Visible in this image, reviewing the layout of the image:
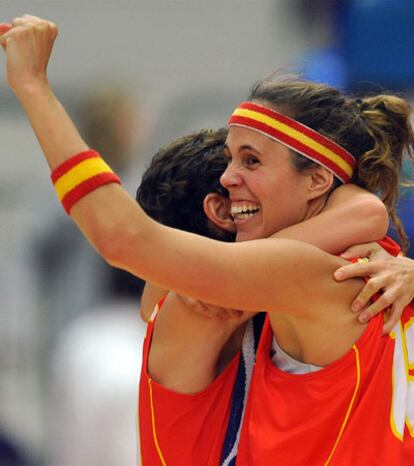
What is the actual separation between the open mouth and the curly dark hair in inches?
4.5

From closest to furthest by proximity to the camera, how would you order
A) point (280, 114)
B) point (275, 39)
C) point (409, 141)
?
point (280, 114) < point (409, 141) < point (275, 39)

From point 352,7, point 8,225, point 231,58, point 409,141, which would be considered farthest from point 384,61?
point 409,141

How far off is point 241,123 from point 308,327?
55 cm

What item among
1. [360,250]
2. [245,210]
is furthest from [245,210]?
[360,250]

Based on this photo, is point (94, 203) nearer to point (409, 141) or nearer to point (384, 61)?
point (409, 141)

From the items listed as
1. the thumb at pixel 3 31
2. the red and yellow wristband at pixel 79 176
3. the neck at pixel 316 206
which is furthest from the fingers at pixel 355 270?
the thumb at pixel 3 31

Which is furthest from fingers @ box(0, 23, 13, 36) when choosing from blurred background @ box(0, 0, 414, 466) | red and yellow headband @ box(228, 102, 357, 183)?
blurred background @ box(0, 0, 414, 466)

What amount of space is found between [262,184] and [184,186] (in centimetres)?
27

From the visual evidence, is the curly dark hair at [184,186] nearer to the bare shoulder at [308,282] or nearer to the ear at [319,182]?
the ear at [319,182]

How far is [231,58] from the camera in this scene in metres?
5.34

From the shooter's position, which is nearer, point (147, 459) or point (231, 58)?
point (147, 459)

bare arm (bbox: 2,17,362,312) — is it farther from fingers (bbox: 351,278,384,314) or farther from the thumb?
fingers (bbox: 351,278,384,314)

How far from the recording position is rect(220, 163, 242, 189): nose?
95.2 inches

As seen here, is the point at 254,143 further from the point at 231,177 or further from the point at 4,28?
the point at 4,28
